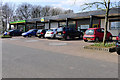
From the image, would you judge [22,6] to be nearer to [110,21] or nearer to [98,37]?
[110,21]

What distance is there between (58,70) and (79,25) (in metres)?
24.7

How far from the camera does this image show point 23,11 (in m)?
64.6

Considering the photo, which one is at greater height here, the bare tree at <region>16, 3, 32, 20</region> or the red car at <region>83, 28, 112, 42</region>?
the bare tree at <region>16, 3, 32, 20</region>

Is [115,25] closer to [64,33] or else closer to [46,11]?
[64,33]

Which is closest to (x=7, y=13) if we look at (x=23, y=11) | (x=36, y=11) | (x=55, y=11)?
(x=23, y=11)

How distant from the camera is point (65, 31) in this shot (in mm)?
16734

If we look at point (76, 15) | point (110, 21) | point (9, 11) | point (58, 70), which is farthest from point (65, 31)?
point (9, 11)

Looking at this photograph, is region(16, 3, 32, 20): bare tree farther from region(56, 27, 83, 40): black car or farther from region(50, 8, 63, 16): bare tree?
region(56, 27, 83, 40): black car

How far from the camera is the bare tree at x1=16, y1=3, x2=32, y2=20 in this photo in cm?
6400

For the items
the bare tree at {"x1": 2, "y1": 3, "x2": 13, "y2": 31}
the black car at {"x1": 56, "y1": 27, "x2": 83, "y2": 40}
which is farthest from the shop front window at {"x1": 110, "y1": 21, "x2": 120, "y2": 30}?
the bare tree at {"x1": 2, "y1": 3, "x2": 13, "y2": 31}

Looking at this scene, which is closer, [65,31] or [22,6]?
[65,31]

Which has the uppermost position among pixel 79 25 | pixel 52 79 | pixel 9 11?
pixel 9 11

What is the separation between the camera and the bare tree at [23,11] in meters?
64.0

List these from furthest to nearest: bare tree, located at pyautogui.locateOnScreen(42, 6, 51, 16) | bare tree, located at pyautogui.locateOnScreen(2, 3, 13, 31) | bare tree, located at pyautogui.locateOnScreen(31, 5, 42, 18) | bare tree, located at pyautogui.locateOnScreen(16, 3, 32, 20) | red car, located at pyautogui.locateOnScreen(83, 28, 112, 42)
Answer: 1. bare tree, located at pyautogui.locateOnScreen(42, 6, 51, 16)
2. bare tree, located at pyautogui.locateOnScreen(31, 5, 42, 18)
3. bare tree, located at pyautogui.locateOnScreen(16, 3, 32, 20)
4. bare tree, located at pyautogui.locateOnScreen(2, 3, 13, 31)
5. red car, located at pyautogui.locateOnScreen(83, 28, 112, 42)
